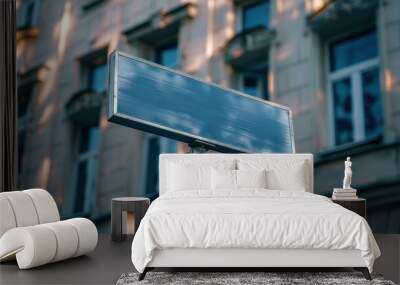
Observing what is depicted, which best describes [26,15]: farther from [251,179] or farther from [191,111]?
[251,179]

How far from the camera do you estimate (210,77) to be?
4805mm

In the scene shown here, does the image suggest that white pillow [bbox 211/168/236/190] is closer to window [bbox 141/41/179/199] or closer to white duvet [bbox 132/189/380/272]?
white duvet [bbox 132/189/380/272]

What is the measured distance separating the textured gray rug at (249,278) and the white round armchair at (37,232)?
48cm

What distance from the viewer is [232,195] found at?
3033 mm

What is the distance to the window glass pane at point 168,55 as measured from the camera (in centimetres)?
514

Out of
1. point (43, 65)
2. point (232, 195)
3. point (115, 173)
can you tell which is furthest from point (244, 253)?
point (43, 65)

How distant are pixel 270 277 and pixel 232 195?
642 millimetres

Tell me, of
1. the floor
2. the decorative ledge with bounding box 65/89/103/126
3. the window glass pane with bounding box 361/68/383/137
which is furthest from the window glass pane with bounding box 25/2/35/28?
the window glass pane with bounding box 361/68/383/137

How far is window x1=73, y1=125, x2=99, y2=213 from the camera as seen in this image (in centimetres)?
522

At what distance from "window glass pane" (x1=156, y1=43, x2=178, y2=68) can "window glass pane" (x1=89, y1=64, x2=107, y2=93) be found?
64 cm

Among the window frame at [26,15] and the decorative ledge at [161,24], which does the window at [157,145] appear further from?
the window frame at [26,15]

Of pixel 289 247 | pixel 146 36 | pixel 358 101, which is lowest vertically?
pixel 289 247

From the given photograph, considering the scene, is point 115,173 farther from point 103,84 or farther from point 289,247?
point 289,247

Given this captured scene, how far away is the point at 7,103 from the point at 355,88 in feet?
10.2
